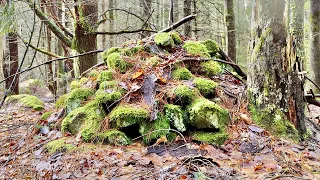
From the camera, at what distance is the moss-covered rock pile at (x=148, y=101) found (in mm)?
3340

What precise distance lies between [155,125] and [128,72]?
3.72 ft

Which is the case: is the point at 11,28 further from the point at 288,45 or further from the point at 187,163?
the point at 288,45

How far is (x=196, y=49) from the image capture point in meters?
4.55

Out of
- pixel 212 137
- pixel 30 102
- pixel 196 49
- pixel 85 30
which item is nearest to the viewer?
pixel 212 137

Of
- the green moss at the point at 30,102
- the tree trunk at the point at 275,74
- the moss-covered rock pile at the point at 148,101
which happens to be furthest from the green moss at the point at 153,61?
the green moss at the point at 30,102

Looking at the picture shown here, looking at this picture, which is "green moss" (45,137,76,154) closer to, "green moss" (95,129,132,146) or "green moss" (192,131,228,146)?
"green moss" (95,129,132,146)

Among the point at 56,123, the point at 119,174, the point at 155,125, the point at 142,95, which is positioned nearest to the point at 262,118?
the point at 155,125

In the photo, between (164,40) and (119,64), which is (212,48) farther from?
(119,64)

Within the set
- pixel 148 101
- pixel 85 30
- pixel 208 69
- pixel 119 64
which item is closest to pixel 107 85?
pixel 119 64

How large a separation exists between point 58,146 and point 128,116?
89 cm

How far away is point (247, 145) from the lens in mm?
3111

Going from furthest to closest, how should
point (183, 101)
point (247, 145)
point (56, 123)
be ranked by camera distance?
point (56, 123) → point (183, 101) → point (247, 145)

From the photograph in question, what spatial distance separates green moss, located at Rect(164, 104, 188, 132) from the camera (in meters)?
3.37

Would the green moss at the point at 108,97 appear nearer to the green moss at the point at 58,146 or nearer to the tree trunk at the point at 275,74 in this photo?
the green moss at the point at 58,146
